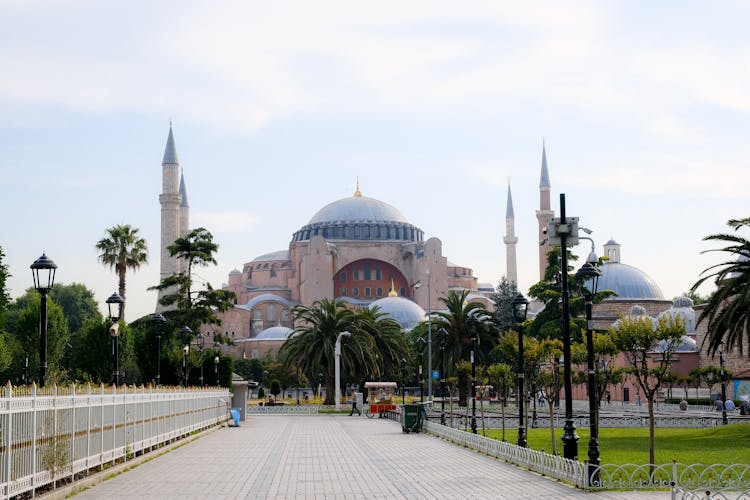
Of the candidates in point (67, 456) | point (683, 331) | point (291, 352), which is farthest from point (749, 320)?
point (291, 352)

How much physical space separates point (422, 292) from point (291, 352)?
48.2 metres

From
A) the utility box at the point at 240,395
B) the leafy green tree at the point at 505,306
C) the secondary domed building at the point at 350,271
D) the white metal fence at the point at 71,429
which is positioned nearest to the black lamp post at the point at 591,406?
the white metal fence at the point at 71,429

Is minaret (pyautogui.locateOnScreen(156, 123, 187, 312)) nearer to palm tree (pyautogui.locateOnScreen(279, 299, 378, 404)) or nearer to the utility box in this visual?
palm tree (pyautogui.locateOnScreen(279, 299, 378, 404))

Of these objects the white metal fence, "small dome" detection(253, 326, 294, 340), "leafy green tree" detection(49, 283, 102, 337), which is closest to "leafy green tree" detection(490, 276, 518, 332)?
"small dome" detection(253, 326, 294, 340)

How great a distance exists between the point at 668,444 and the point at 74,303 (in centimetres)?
7402

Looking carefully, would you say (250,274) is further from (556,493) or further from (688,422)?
(556,493)

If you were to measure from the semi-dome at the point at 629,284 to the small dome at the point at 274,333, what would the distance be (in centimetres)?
3068

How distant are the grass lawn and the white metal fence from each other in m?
8.76

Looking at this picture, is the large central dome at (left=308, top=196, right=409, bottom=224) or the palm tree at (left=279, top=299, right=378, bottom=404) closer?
the palm tree at (left=279, top=299, right=378, bottom=404)

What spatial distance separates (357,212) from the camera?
110188mm

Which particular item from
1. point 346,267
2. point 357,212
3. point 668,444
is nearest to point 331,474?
point 668,444

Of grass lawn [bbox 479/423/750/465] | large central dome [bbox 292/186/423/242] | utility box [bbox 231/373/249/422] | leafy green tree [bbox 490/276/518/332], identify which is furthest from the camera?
large central dome [bbox 292/186/423/242]

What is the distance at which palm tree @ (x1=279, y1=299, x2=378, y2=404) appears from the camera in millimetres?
52000

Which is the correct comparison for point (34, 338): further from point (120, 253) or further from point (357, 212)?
point (357, 212)
